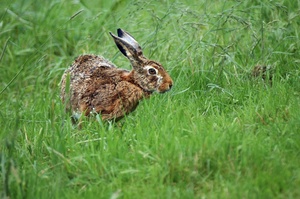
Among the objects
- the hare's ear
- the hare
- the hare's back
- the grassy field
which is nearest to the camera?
the grassy field

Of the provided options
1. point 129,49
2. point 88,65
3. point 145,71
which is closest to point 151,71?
point 145,71

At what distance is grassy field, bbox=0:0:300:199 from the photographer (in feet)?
14.8

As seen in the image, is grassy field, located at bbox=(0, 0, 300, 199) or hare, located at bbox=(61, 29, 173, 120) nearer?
grassy field, located at bbox=(0, 0, 300, 199)

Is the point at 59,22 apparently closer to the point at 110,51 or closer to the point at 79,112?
the point at 110,51

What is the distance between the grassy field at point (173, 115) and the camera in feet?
14.8

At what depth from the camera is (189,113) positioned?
18.4 feet

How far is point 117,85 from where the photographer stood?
613 centimetres

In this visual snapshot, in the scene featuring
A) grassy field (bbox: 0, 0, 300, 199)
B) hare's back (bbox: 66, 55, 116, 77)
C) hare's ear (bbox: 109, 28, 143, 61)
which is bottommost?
grassy field (bbox: 0, 0, 300, 199)

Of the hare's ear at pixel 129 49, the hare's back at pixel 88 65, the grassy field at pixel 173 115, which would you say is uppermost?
the hare's ear at pixel 129 49

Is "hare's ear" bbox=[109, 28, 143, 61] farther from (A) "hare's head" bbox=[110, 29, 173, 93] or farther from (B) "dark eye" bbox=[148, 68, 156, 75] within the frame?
(B) "dark eye" bbox=[148, 68, 156, 75]

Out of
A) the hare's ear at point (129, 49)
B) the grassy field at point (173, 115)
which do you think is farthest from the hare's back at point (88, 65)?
the grassy field at point (173, 115)

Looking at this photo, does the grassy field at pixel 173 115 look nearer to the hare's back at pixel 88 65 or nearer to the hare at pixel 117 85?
the hare at pixel 117 85

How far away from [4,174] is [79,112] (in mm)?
1651

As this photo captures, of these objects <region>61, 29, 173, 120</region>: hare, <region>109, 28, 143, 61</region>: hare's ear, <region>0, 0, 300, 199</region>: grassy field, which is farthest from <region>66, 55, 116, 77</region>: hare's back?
<region>0, 0, 300, 199</region>: grassy field
